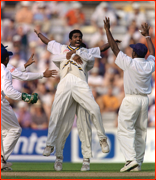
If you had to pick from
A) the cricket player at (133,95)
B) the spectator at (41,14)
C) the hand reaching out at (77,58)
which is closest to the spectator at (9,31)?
the spectator at (41,14)

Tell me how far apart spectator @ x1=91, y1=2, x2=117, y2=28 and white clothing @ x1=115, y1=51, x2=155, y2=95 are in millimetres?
9028

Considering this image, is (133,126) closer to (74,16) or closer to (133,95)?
(133,95)

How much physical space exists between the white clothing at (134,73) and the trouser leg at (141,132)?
0.79ft

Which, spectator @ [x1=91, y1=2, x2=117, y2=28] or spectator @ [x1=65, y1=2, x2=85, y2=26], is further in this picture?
spectator @ [x1=91, y1=2, x2=117, y2=28]

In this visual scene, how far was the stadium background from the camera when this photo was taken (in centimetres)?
1150

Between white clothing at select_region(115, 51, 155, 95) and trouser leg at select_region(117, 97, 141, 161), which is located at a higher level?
white clothing at select_region(115, 51, 155, 95)

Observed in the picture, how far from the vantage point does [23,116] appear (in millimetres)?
12508

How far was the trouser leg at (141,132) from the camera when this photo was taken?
A: 7416 mm

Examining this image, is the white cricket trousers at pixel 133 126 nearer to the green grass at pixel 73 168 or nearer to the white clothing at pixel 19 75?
the green grass at pixel 73 168

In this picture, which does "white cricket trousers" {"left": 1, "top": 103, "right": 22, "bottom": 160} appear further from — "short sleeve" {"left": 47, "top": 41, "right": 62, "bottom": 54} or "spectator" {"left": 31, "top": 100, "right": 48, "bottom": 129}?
"spectator" {"left": 31, "top": 100, "right": 48, "bottom": 129}

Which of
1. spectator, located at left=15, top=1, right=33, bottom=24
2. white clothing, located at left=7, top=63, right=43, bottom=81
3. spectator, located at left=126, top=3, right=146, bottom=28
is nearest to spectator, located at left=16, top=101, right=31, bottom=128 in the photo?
spectator, located at left=15, top=1, right=33, bottom=24

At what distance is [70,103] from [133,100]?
1154 mm

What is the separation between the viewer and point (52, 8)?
651 inches

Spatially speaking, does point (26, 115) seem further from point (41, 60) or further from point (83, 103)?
point (83, 103)
